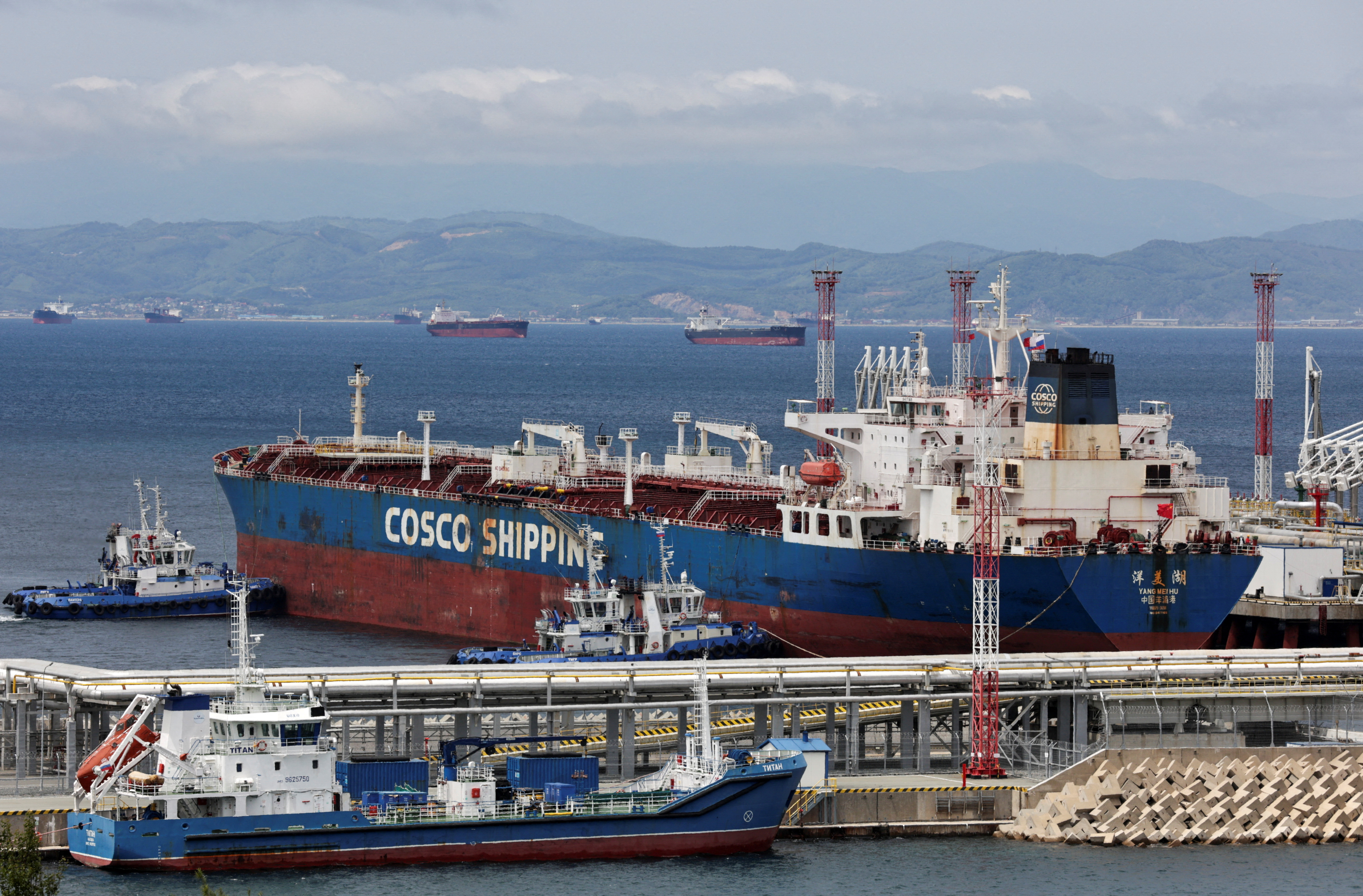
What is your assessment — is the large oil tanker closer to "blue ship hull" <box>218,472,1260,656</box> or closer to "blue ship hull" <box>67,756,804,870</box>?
"blue ship hull" <box>218,472,1260,656</box>

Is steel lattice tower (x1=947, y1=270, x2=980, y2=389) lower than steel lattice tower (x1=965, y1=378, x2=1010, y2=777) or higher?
higher

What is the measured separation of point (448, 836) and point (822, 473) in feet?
72.4

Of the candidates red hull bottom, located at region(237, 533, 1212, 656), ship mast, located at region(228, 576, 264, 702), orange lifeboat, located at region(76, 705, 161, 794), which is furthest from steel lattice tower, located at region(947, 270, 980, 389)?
orange lifeboat, located at region(76, 705, 161, 794)

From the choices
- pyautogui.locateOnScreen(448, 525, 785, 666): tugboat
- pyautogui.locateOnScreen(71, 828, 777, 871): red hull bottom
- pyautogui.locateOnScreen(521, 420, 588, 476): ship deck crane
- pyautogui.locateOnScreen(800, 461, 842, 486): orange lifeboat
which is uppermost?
pyautogui.locateOnScreen(521, 420, 588, 476): ship deck crane

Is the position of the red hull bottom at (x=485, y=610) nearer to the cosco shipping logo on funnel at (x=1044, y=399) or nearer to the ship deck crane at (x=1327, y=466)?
the cosco shipping logo on funnel at (x=1044, y=399)

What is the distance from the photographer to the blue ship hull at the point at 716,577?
5031cm

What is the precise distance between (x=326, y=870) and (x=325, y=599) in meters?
36.2

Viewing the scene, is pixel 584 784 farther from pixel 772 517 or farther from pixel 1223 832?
pixel 772 517

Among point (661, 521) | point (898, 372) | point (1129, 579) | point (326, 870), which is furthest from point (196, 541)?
point (326, 870)

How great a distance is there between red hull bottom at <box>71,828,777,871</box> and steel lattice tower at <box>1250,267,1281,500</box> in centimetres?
3870

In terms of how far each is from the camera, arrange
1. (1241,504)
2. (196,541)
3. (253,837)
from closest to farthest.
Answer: (253,837)
(1241,504)
(196,541)

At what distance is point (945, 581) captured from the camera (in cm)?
5144

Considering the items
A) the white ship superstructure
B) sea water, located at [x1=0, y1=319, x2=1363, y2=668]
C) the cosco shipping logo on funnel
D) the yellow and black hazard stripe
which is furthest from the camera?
sea water, located at [x1=0, y1=319, x2=1363, y2=668]

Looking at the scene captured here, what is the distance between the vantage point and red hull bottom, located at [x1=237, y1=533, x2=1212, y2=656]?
1999 inches
